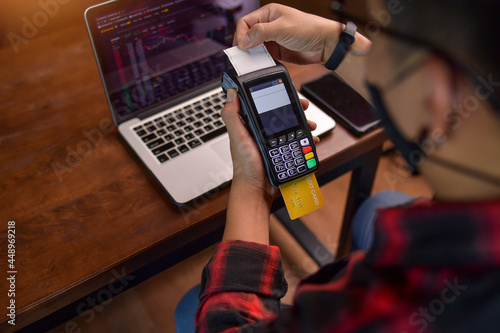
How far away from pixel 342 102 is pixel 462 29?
Answer: 59cm

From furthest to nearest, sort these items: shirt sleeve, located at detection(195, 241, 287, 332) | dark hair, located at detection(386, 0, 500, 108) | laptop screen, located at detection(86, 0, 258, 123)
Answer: laptop screen, located at detection(86, 0, 258, 123)
shirt sleeve, located at detection(195, 241, 287, 332)
dark hair, located at detection(386, 0, 500, 108)

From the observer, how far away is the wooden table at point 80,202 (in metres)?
0.62

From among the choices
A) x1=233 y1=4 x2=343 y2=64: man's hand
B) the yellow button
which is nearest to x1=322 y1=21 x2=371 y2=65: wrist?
x1=233 y1=4 x2=343 y2=64: man's hand

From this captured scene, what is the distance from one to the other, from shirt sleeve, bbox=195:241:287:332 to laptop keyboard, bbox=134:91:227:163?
266 millimetres

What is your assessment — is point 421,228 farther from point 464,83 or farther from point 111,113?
point 111,113

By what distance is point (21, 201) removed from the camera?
0.70 meters

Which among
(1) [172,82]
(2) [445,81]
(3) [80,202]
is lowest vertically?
(3) [80,202]

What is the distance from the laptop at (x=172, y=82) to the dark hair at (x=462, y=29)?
0.48m

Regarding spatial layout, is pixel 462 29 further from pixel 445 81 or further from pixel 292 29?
pixel 292 29

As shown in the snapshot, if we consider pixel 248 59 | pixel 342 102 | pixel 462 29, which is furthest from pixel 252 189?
pixel 462 29

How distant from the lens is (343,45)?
769 millimetres

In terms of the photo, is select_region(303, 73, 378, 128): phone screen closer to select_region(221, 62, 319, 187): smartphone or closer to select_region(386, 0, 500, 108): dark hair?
select_region(221, 62, 319, 187): smartphone

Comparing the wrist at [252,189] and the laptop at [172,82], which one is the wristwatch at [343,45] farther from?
the wrist at [252,189]

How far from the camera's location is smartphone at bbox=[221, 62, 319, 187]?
0.65 meters
